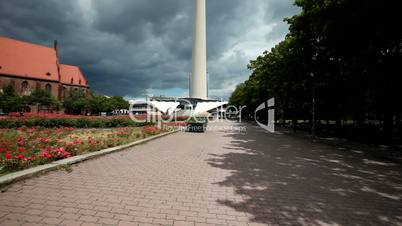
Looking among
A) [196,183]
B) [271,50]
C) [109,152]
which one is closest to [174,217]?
[196,183]

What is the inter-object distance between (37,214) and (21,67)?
83638 millimetres

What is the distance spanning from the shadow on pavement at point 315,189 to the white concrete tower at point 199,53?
60978 millimetres

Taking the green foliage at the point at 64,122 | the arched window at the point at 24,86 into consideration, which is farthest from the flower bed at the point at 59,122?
the arched window at the point at 24,86

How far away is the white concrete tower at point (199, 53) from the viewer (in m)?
67.3

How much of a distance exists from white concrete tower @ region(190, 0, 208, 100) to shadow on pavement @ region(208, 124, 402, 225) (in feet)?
200

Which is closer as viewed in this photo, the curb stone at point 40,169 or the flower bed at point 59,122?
the curb stone at point 40,169

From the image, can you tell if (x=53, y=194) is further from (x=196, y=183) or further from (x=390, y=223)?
(x=390, y=223)

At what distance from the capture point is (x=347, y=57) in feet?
45.0

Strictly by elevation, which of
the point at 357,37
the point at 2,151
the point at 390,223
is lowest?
the point at 390,223

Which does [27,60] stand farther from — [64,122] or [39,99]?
[64,122]

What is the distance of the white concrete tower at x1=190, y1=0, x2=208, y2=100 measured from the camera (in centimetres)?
6731

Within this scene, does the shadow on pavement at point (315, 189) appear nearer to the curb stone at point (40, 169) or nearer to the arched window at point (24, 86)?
the curb stone at point (40, 169)

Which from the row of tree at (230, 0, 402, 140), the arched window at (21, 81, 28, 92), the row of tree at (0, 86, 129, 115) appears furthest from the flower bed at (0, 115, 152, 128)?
the arched window at (21, 81, 28, 92)

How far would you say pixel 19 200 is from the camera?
4.56 meters
